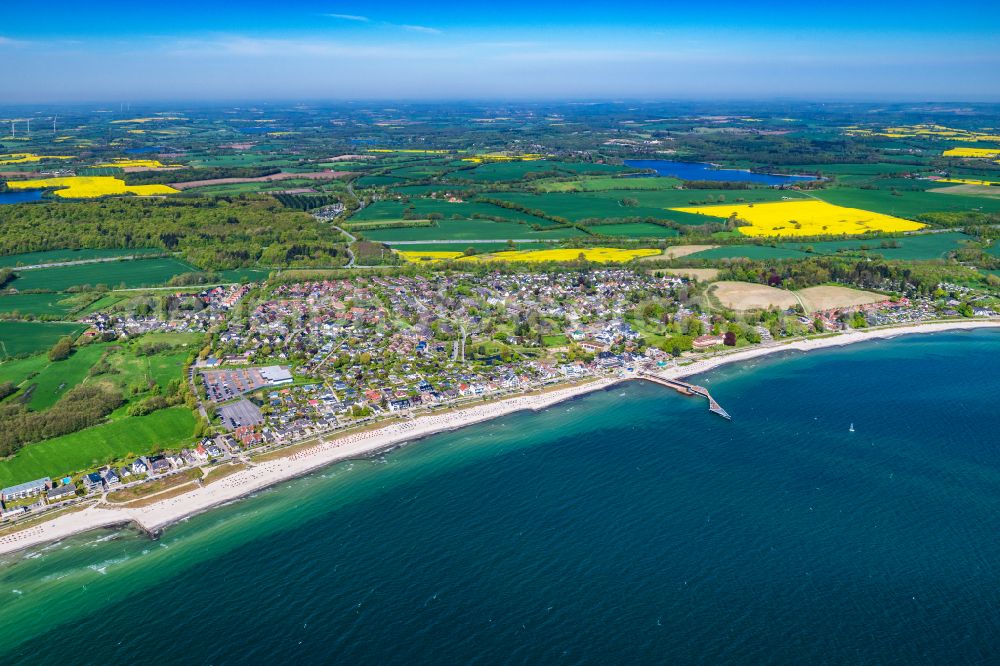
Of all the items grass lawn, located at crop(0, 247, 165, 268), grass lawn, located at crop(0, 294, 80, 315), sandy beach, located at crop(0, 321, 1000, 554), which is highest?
grass lawn, located at crop(0, 247, 165, 268)

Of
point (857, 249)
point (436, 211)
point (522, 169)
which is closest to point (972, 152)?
point (522, 169)

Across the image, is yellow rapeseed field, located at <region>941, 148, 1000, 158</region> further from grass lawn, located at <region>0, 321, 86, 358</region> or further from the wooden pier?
grass lawn, located at <region>0, 321, 86, 358</region>

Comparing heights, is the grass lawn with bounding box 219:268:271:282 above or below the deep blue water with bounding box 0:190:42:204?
below

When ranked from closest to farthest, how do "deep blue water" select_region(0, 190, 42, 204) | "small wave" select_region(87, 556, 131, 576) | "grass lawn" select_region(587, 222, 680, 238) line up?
1. "small wave" select_region(87, 556, 131, 576)
2. "grass lawn" select_region(587, 222, 680, 238)
3. "deep blue water" select_region(0, 190, 42, 204)

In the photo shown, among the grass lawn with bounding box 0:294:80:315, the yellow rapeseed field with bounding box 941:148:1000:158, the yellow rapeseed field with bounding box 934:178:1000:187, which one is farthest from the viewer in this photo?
the yellow rapeseed field with bounding box 941:148:1000:158

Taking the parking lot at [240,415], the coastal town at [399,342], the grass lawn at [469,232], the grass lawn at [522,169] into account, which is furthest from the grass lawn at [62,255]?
the grass lawn at [522,169]

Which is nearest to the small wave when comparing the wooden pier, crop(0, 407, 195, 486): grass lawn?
crop(0, 407, 195, 486): grass lawn

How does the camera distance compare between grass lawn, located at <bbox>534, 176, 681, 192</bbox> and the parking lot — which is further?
grass lawn, located at <bbox>534, 176, 681, 192</bbox>

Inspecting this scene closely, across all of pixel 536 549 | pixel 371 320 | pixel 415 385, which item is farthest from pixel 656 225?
pixel 536 549
